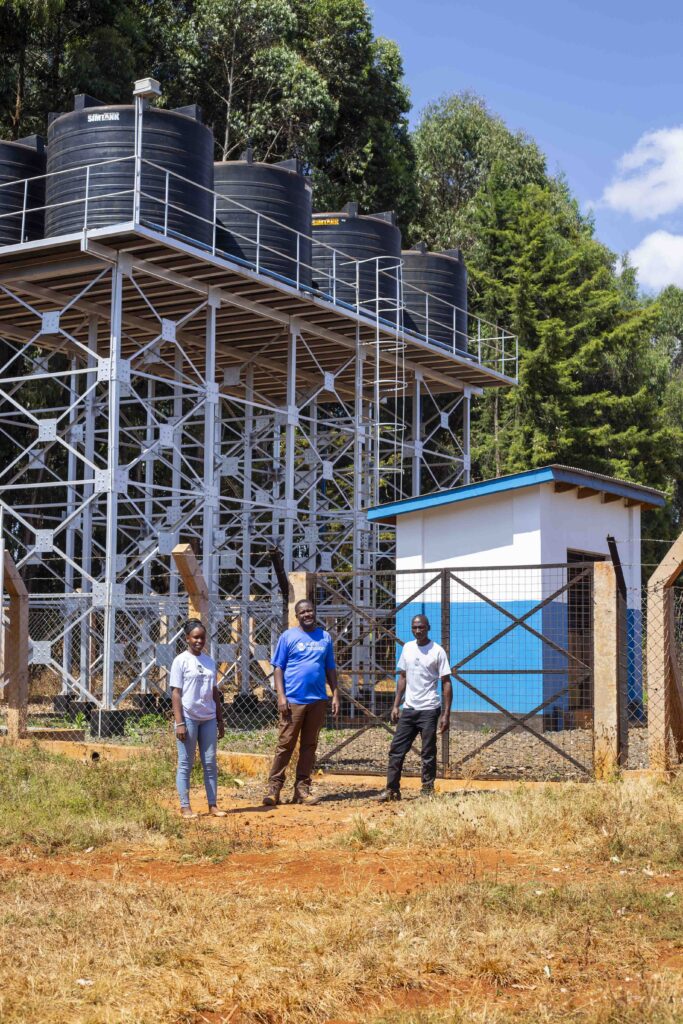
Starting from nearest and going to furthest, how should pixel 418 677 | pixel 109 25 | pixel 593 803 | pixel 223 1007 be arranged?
pixel 223 1007, pixel 593 803, pixel 418 677, pixel 109 25

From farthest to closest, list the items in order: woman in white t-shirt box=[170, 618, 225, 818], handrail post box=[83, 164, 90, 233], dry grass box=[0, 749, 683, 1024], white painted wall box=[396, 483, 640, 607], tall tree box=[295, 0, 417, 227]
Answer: tall tree box=[295, 0, 417, 227]
handrail post box=[83, 164, 90, 233]
white painted wall box=[396, 483, 640, 607]
woman in white t-shirt box=[170, 618, 225, 818]
dry grass box=[0, 749, 683, 1024]

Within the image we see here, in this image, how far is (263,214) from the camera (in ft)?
87.1

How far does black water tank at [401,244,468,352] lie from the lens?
3303 cm

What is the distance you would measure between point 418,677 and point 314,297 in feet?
51.4

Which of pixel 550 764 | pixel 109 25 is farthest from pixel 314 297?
pixel 109 25

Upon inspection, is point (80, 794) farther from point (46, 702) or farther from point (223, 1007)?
point (46, 702)

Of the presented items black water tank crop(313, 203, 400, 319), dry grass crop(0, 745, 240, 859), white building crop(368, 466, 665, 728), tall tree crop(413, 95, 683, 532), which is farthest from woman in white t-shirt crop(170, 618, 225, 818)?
tall tree crop(413, 95, 683, 532)

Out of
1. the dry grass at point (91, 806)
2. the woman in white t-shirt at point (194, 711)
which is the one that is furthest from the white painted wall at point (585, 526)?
the woman in white t-shirt at point (194, 711)

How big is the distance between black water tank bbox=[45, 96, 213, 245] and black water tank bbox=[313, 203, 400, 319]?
653 cm

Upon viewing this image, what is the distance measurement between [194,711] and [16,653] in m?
5.44

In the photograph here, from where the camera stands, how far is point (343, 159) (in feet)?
150

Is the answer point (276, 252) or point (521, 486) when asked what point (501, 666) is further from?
point (276, 252)

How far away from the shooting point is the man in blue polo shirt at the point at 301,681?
41.5ft

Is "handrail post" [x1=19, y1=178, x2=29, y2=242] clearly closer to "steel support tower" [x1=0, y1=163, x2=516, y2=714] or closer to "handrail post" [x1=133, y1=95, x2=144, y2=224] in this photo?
"steel support tower" [x1=0, y1=163, x2=516, y2=714]
